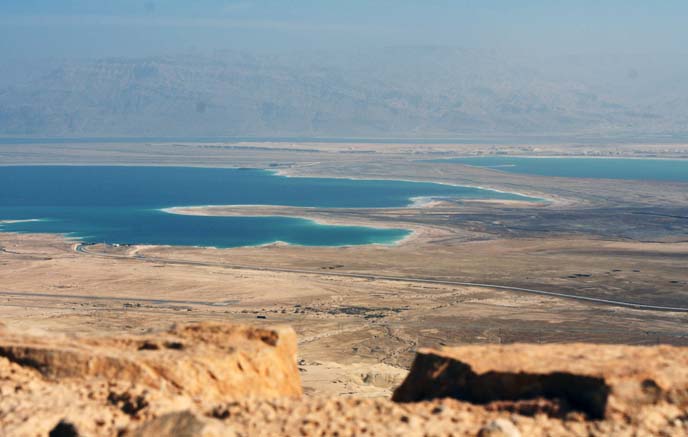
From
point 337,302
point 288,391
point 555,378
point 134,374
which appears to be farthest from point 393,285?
point 555,378

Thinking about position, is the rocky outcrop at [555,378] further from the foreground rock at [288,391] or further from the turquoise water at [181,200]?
the turquoise water at [181,200]

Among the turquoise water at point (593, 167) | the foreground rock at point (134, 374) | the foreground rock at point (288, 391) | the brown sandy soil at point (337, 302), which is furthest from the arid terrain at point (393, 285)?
the turquoise water at point (593, 167)

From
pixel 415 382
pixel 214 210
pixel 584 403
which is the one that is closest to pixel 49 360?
pixel 415 382

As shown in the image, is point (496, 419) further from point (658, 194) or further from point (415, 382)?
point (658, 194)

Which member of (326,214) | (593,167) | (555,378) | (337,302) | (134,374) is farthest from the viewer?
(593,167)

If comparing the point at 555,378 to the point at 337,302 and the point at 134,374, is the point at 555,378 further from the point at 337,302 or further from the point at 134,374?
the point at 337,302

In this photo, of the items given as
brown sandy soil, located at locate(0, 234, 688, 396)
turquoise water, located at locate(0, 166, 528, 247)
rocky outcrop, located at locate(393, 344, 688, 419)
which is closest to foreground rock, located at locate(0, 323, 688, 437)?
rocky outcrop, located at locate(393, 344, 688, 419)
